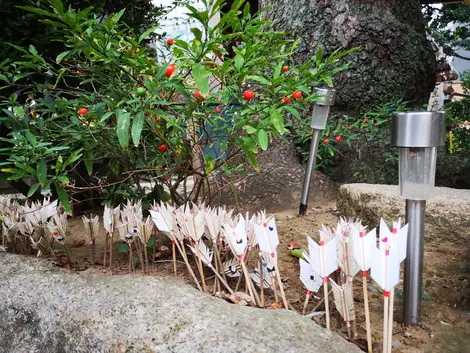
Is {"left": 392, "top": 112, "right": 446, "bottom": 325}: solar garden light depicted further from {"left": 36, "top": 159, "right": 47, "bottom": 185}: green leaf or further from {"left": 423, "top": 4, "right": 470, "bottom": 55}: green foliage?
{"left": 423, "top": 4, "right": 470, "bottom": 55}: green foliage

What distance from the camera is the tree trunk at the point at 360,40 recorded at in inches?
141

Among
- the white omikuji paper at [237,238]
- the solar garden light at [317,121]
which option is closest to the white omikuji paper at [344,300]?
the white omikuji paper at [237,238]

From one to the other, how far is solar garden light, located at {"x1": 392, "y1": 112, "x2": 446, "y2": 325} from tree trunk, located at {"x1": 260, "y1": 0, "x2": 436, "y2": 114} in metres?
2.41

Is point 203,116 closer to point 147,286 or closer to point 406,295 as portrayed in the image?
point 147,286

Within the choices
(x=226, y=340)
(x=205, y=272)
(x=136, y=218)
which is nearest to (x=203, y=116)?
(x=136, y=218)

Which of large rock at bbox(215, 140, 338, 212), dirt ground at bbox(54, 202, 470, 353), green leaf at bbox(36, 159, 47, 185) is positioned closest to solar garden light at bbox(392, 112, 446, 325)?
dirt ground at bbox(54, 202, 470, 353)

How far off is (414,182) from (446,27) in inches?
404

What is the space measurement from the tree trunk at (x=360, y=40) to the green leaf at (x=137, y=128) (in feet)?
7.99

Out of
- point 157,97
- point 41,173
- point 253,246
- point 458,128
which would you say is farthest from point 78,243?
point 458,128

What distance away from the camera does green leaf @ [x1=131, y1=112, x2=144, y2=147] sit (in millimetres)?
1391

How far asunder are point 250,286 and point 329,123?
2344 mm

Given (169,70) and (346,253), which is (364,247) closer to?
(346,253)

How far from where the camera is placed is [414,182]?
134cm

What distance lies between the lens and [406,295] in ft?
4.48
